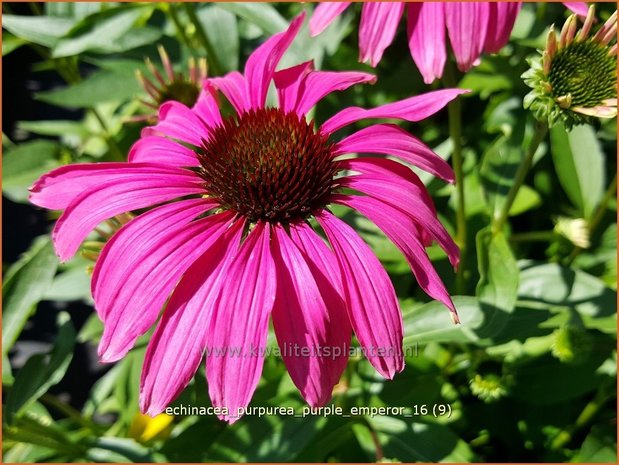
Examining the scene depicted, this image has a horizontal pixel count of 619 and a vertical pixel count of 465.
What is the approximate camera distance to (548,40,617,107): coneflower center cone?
1.89 ft

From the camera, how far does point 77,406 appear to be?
1.40 meters

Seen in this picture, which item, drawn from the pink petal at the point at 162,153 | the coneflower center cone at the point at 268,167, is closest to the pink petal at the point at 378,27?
the coneflower center cone at the point at 268,167

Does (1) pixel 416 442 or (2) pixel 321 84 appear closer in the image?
(2) pixel 321 84

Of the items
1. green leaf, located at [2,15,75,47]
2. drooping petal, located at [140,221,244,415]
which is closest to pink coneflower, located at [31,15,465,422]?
drooping petal, located at [140,221,244,415]

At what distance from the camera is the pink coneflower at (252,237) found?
494 mm

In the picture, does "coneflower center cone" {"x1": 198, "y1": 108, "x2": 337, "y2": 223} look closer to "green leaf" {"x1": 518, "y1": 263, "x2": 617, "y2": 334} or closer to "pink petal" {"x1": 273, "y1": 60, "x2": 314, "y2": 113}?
"pink petal" {"x1": 273, "y1": 60, "x2": 314, "y2": 113}

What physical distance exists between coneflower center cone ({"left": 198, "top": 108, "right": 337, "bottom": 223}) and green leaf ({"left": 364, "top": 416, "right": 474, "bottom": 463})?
0.33 meters

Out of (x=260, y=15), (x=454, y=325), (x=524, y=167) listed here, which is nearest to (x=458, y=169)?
(x=524, y=167)

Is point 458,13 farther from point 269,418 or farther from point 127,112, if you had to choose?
point 127,112

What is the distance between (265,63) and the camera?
2.09ft

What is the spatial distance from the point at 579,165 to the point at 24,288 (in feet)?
2.55

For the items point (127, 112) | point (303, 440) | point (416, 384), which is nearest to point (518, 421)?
point (416, 384)

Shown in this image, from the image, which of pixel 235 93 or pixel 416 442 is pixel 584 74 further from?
pixel 416 442

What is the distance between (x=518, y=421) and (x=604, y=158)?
46 centimetres
